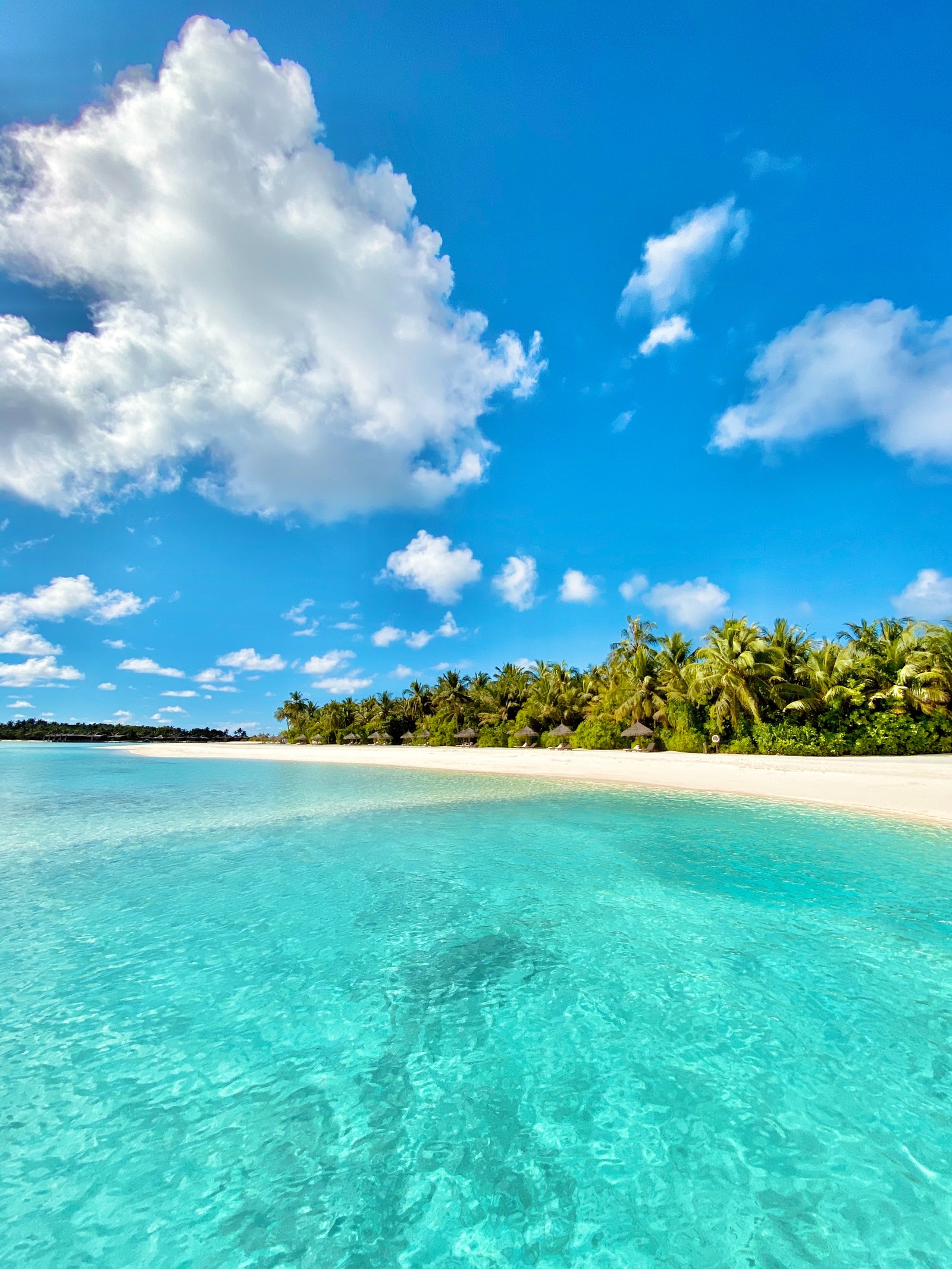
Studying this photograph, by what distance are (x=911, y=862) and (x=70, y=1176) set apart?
457 inches

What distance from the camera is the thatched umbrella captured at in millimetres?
30859

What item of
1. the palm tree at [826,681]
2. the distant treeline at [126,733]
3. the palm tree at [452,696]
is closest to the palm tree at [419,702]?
the palm tree at [452,696]

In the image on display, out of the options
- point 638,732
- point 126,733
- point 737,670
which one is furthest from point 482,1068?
point 126,733

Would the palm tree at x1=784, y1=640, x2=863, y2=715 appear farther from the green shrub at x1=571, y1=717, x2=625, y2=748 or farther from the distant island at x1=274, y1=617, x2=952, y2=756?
the green shrub at x1=571, y1=717, x2=625, y2=748

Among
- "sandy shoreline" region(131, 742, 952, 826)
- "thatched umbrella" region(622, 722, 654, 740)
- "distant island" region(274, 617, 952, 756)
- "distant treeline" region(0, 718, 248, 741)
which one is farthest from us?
"distant treeline" region(0, 718, 248, 741)

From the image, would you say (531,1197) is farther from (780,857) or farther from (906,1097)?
(780,857)

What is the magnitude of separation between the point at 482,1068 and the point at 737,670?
25.4m

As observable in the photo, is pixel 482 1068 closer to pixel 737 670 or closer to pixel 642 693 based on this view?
pixel 737 670

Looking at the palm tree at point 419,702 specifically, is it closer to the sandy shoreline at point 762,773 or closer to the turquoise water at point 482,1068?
the sandy shoreline at point 762,773

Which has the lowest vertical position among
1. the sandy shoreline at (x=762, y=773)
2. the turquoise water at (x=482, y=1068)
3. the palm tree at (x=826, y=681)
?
the turquoise water at (x=482, y=1068)

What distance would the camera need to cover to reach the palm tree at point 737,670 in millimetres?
25859

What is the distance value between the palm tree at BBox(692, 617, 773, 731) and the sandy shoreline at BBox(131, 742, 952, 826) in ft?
7.72

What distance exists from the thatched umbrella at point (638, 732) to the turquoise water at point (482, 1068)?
71.4 ft

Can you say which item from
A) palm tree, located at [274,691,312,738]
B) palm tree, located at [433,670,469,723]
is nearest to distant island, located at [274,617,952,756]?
palm tree, located at [433,670,469,723]
